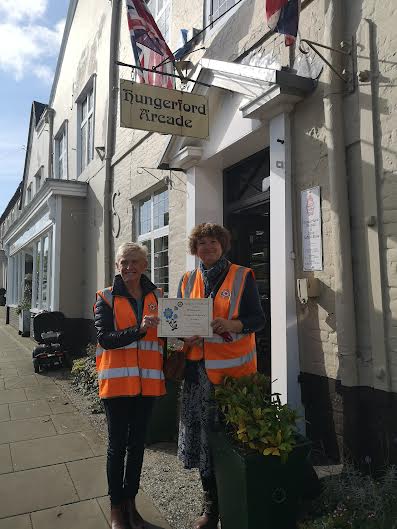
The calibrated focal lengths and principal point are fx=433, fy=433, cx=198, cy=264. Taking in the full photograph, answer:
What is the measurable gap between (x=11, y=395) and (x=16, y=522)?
3.76m

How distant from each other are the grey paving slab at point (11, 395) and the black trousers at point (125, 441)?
3.90m

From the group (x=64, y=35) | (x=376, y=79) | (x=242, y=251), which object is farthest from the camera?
(x=64, y=35)

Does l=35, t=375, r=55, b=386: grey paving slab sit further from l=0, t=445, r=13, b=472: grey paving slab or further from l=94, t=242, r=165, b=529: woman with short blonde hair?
l=94, t=242, r=165, b=529: woman with short blonde hair

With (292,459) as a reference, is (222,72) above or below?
above

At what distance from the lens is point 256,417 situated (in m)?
2.50

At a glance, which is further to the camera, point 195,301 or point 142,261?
point 142,261

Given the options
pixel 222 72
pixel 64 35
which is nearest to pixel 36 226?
pixel 64 35

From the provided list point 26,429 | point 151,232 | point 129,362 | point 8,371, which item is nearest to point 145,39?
point 151,232

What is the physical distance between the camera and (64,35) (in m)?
13.0

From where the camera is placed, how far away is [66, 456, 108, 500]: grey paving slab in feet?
11.4

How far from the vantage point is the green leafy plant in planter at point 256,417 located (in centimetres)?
241

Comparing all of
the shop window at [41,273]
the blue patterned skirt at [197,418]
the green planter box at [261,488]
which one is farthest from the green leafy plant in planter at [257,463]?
the shop window at [41,273]

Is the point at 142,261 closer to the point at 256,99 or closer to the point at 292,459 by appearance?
the point at 292,459

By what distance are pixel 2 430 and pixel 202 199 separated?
3.61 meters
